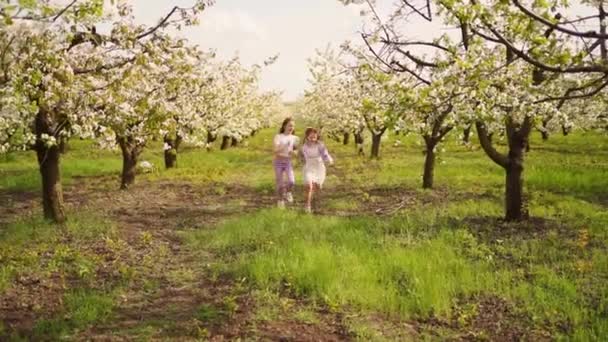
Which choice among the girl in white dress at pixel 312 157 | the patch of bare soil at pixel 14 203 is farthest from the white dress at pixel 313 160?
the patch of bare soil at pixel 14 203

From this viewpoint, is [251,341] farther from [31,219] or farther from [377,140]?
[377,140]

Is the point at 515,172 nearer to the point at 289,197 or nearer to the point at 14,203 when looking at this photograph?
the point at 289,197

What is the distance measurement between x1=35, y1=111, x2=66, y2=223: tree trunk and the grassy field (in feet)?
1.21

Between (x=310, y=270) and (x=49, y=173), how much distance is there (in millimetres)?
7174

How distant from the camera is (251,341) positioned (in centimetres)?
643

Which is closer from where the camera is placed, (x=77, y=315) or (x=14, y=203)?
(x=77, y=315)

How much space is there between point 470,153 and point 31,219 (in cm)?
2955

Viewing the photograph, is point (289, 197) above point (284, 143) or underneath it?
underneath

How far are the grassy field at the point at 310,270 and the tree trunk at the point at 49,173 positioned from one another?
0.37 metres

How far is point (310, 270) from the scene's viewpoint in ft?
28.0

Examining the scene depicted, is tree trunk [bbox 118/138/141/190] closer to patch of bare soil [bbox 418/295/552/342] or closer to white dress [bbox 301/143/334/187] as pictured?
white dress [bbox 301/143/334/187]

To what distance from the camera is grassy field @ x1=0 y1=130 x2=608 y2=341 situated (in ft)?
23.0

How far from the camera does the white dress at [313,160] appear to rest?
15.3m

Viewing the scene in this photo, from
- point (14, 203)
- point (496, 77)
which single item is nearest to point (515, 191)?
point (496, 77)
